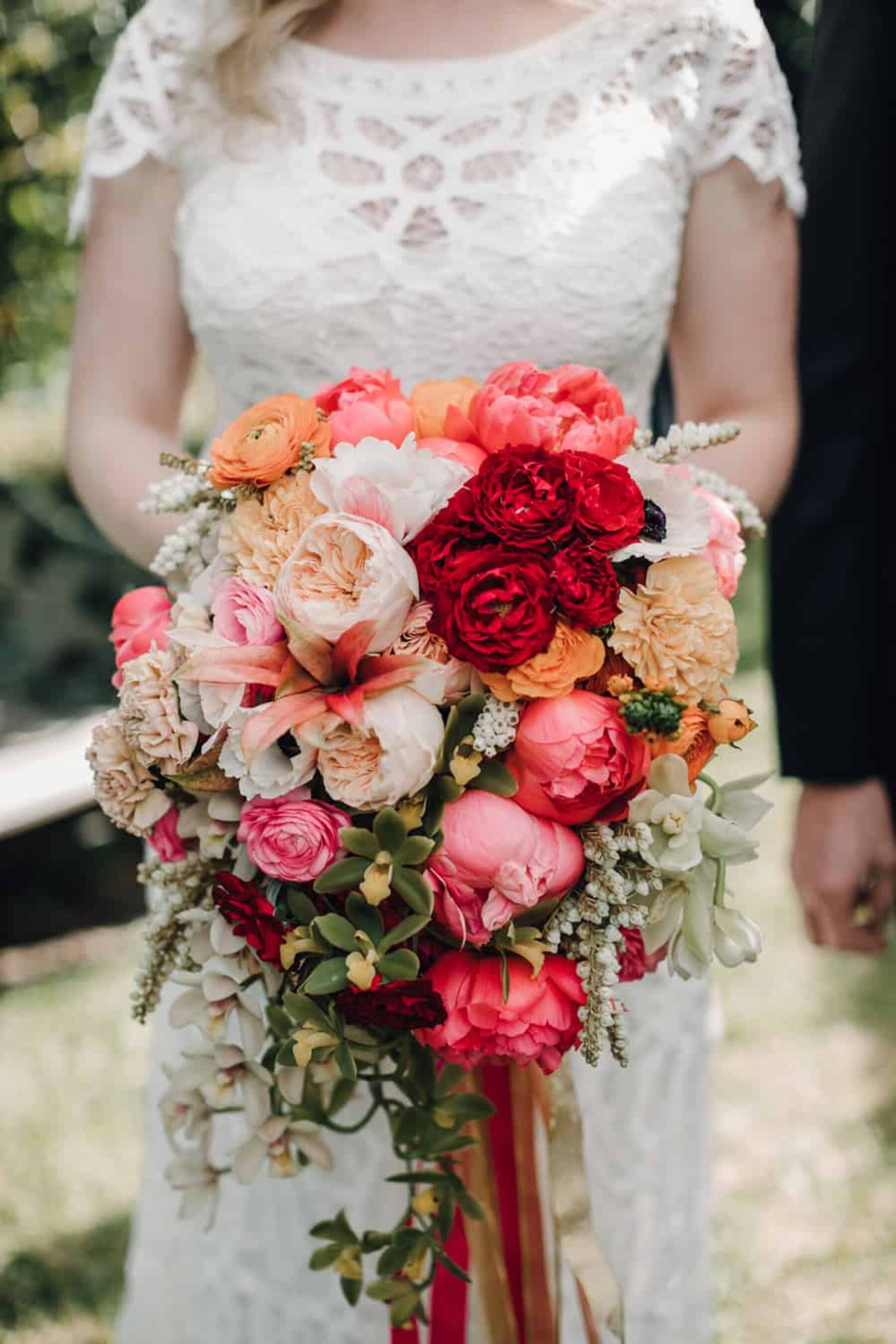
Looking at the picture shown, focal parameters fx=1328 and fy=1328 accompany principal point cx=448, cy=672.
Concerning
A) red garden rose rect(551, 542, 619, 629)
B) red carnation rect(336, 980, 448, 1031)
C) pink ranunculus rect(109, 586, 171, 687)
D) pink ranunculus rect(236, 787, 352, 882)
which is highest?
red garden rose rect(551, 542, 619, 629)

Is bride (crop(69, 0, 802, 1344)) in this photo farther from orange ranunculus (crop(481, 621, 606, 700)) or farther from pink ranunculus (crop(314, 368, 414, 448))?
orange ranunculus (crop(481, 621, 606, 700))

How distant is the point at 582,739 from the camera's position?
3.67ft

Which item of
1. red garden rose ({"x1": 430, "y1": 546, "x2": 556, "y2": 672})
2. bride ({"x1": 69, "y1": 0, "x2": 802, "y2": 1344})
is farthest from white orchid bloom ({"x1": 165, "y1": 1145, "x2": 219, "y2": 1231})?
red garden rose ({"x1": 430, "y1": 546, "x2": 556, "y2": 672})

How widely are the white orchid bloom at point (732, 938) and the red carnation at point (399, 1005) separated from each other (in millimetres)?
256

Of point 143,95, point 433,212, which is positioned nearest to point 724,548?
point 433,212

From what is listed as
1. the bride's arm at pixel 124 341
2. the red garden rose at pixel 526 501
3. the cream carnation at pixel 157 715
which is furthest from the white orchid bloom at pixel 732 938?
the bride's arm at pixel 124 341

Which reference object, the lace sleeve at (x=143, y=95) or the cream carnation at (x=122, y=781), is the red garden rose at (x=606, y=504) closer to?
the cream carnation at (x=122, y=781)

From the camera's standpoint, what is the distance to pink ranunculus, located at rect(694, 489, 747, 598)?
127cm

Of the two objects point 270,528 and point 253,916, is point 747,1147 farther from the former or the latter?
point 270,528

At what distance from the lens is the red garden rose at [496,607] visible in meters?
1.11

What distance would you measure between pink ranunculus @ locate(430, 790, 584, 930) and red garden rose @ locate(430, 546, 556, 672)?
13 centimetres

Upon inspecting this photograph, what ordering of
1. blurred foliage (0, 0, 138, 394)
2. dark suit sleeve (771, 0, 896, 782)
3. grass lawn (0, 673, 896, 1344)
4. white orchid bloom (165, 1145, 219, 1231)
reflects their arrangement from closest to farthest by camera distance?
1. white orchid bloom (165, 1145, 219, 1231)
2. dark suit sleeve (771, 0, 896, 782)
3. grass lawn (0, 673, 896, 1344)
4. blurred foliage (0, 0, 138, 394)

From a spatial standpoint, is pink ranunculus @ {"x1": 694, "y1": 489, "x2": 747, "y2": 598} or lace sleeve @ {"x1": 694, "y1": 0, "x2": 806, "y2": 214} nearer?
pink ranunculus @ {"x1": 694, "y1": 489, "x2": 747, "y2": 598}

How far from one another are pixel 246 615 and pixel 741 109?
113cm
